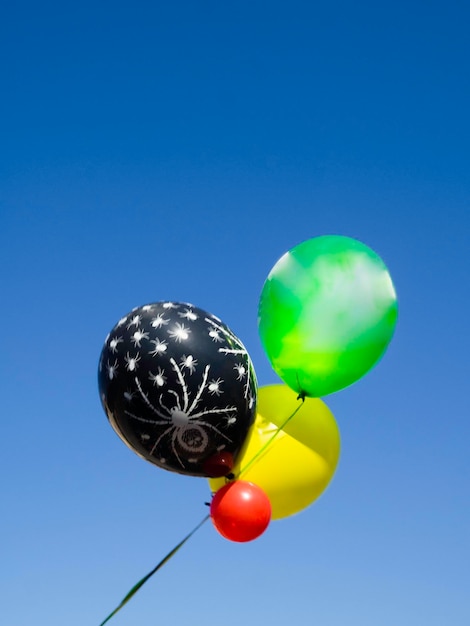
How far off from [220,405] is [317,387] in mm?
1250

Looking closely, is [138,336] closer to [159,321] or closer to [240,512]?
[159,321]

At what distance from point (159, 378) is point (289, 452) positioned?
1.78m

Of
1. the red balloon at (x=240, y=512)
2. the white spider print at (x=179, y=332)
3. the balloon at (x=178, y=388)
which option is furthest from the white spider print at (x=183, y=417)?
the red balloon at (x=240, y=512)

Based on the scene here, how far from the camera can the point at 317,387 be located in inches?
368

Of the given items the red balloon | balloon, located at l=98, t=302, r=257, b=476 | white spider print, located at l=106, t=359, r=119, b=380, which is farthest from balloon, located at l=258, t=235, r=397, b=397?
white spider print, located at l=106, t=359, r=119, b=380

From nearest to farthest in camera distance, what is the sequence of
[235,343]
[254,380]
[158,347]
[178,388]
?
[178,388]
[158,347]
[235,343]
[254,380]

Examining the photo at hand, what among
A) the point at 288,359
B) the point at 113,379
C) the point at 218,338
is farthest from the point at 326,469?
the point at 113,379

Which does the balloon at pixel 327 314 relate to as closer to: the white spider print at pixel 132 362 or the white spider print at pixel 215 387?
the white spider print at pixel 215 387

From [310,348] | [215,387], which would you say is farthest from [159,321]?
[310,348]

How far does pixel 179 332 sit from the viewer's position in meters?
8.72

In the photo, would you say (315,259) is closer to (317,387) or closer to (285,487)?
(317,387)

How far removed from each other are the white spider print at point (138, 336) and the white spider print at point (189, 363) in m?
0.44

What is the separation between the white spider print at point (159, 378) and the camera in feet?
27.8

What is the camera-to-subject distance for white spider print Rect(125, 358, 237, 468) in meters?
8.48
